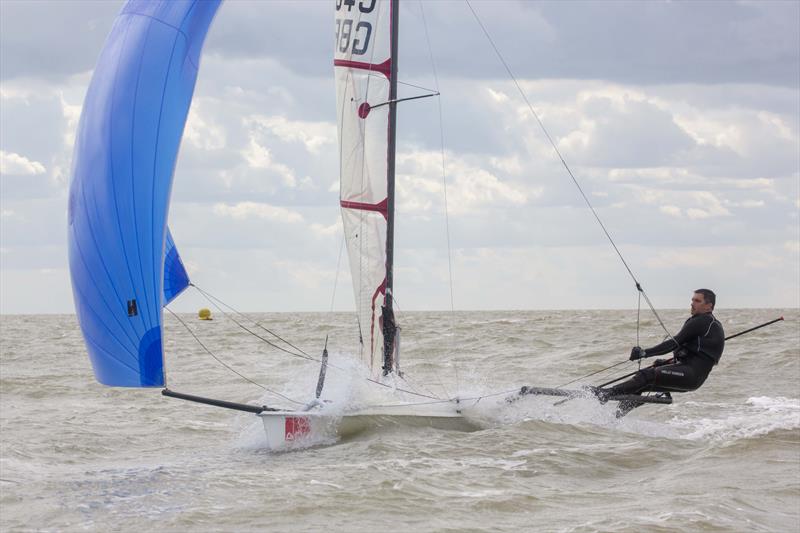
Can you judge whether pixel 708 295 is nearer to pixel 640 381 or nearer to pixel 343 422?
pixel 640 381

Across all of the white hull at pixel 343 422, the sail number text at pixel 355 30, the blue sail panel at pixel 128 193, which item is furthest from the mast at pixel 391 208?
the blue sail panel at pixel 128 193

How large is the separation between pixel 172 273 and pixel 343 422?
2300 millimetres

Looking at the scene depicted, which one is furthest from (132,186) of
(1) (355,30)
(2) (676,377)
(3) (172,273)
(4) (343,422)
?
(2) (676,377)

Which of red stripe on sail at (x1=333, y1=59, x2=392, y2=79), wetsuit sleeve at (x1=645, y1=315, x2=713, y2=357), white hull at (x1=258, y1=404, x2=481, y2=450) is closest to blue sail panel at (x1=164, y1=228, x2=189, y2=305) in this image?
white hull at (x1=258, y1=404, x2=481, y2=450)

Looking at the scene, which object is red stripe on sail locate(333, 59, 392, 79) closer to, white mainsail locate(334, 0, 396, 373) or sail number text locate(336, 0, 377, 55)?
white mainsail locate(334, 0, 396, 373)

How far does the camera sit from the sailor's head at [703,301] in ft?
31.6

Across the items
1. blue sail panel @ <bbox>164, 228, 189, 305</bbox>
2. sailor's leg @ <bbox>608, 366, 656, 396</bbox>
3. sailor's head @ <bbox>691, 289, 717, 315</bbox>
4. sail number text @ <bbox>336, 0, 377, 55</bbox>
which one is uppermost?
sail number text @ <bbox>336, 0, 377, 55</bbox>

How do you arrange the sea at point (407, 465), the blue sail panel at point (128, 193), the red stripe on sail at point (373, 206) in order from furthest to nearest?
the red stripe on sail at point (373, 206) < the blue sail panel at point (128, 193) < the sea at point (407, 465)

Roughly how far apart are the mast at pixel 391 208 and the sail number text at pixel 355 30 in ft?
0.80

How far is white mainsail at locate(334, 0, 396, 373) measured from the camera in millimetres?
10406

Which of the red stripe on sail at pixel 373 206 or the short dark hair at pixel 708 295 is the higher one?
the red stripe on sail at pixel 373 206

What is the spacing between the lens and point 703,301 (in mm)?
9633

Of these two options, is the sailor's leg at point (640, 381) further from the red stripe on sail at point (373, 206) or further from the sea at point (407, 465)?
the red stripe on sail at point (373, 206)

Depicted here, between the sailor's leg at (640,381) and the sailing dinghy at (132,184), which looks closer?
the sailing dinghy at (132,184)
